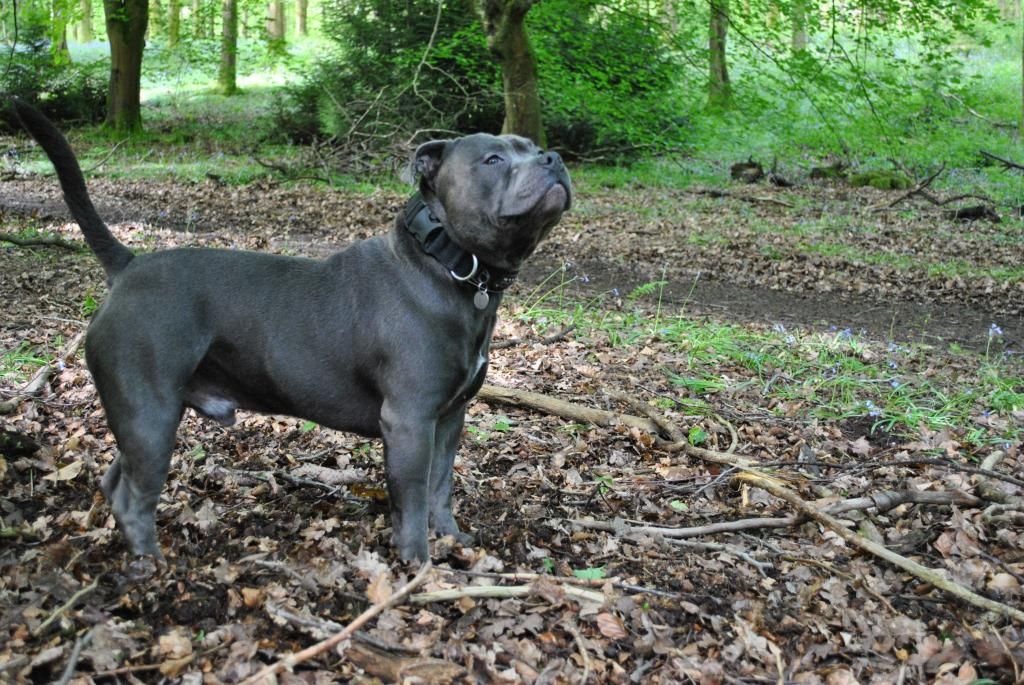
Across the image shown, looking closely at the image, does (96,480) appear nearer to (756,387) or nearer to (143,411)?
(143,411)

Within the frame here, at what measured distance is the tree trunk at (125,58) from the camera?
20.0 meters

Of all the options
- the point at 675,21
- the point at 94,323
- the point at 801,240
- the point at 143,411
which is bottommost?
the point at 801,240

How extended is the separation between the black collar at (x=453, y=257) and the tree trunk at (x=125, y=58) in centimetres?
1872

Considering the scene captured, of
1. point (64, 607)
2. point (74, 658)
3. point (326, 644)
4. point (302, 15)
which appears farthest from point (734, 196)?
point (302, 15)

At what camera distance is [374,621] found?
320 centimetres

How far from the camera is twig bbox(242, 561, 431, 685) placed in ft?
9.09

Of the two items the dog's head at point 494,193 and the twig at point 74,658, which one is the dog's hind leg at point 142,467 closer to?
the twig at point 74,658

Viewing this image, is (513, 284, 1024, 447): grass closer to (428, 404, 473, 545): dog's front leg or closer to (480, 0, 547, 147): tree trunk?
(428, 404, 473, 545): dog's front leg

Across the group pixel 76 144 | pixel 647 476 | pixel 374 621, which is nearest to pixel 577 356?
pixel 647 476

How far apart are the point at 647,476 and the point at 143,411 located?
2.73m

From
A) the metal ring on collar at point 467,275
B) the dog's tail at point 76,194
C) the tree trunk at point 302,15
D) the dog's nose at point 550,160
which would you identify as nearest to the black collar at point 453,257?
the metal ring on collar at point 467,275

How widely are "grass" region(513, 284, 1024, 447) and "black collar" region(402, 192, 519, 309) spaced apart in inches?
108

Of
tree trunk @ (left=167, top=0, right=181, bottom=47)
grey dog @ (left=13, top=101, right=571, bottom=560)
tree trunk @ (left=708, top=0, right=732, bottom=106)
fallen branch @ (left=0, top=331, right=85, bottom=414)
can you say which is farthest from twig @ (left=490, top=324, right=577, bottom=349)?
tree trunk @ (left=167, top=0, right=181, bottom=47)

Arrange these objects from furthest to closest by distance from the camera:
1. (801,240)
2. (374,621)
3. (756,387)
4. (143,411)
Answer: (801,240) < (756,387) < (143,411) < (374,621)
